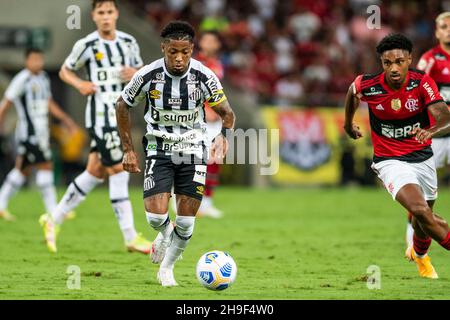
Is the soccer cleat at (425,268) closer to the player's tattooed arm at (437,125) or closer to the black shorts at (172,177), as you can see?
the player's tattooed arm at (437,125)

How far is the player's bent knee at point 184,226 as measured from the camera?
826cm

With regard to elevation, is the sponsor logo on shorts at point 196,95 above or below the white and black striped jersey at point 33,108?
above

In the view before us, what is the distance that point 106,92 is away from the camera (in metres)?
10.6

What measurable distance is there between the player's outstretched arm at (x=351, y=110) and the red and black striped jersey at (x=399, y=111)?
0.07 metres

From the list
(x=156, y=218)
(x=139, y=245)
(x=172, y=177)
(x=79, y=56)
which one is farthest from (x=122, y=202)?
(x=156, y=218)

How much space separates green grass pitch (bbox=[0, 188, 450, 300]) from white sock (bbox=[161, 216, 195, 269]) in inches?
10.9

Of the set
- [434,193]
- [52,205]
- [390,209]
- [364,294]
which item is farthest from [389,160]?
[390,209]

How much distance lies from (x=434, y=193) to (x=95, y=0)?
455 centimetres

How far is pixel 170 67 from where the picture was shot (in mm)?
8180

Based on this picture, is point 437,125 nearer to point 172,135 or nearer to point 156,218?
point 172,135

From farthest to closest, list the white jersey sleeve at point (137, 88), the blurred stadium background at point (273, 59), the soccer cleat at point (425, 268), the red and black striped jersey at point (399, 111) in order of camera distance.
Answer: the blurred stadium background at point (273, 59) → the soccer cleat at point (425, 268) → the red and black striped jersey at point (399, 111) → the white jersey sleeve at point (137, 88)

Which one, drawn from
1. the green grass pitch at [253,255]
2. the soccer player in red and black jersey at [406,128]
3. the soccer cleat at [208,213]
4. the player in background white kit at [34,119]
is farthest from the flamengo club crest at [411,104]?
the player in background white kit at [34,119]

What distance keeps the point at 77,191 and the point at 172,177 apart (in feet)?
9.16
